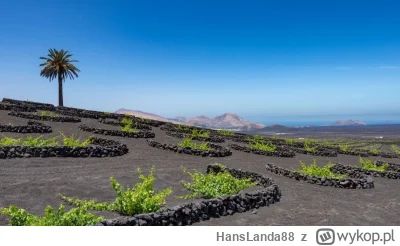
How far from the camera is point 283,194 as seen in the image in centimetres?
1680

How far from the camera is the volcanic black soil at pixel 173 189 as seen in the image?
1259 cm

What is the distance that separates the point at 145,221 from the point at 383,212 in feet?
35.1

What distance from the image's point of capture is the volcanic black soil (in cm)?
1259

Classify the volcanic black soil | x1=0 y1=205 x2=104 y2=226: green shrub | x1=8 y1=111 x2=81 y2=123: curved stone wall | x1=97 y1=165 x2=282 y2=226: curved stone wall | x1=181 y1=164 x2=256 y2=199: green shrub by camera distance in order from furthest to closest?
x1=8 y1=111 x2=81 y2=123: curved stone wall → x1=181 y1=164 x2=256 y2=199: green shrub → the volcanic black soil → x1=97 y1=165 x2=282 y2=226: curved stone wall → x1=0 y1=205 x2=104 y2=226: green shrub

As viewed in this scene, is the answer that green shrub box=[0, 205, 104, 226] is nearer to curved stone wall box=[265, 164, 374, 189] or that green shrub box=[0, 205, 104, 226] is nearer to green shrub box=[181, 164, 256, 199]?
green shrub box=[181, 164, 256, 199]

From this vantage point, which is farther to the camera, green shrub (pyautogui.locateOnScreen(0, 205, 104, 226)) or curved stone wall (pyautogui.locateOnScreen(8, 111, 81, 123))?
curved stone wall (pyautogui.locateOnScreen(8, 111, 81, 123))

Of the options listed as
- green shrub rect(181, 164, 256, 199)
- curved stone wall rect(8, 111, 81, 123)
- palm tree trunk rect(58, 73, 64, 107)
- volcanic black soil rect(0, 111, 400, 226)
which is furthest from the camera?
palm tree trunk rect(58, 73, 64, 107)

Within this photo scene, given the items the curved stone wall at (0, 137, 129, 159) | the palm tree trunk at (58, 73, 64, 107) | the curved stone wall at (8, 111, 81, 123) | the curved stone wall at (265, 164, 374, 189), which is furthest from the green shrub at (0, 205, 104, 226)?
the palm tree trunk at (58, 73, 64, 107)

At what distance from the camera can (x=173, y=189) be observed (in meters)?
16.6

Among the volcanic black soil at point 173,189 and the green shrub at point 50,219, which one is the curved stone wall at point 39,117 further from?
the green shrub at point 50,219

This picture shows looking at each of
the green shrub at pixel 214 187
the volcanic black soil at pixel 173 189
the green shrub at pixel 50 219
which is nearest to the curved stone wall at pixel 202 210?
the volcanic black soil at pixel 173 189

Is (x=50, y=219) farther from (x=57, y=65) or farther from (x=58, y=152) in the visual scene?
(x=57, y=65)

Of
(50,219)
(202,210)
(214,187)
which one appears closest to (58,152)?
(214,187)
